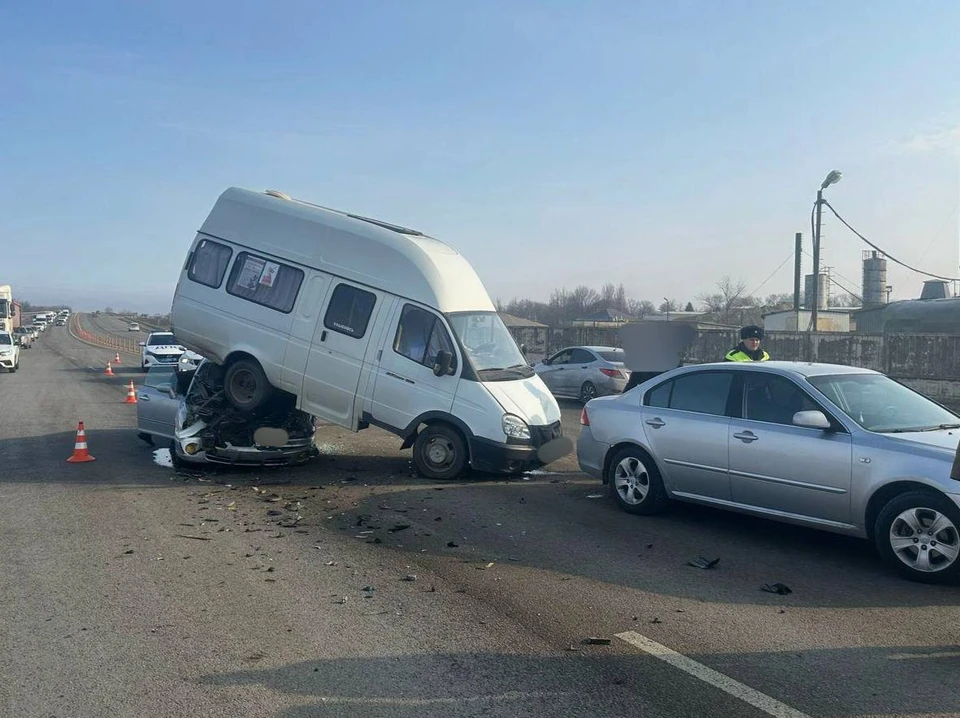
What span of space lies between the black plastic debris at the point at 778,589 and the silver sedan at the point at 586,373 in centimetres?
1285

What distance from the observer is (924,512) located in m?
5.96

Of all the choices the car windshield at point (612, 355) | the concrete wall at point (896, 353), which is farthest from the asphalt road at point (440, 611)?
the concrete wall at point (896, 353)

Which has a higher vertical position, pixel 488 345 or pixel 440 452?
pixel 488 345

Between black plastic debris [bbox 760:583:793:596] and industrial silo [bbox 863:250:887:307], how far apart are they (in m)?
53.1

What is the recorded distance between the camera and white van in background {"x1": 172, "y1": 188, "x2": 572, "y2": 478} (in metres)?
9.99

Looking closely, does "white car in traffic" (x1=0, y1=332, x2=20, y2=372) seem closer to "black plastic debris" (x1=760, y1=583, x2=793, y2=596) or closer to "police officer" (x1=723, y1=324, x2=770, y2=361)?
"police officer" (x1=723, y1=324, x2=770, y2=361)

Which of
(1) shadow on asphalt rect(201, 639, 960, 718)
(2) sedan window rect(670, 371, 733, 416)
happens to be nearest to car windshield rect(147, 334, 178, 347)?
(2) sedan window rect(670, 371, 733, 416)

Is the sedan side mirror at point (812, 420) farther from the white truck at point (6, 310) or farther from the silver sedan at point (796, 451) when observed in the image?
the white truck at point (6, 310)

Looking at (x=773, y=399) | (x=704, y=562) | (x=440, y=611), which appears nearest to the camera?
(x=440, y=611)

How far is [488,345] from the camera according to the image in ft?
34.6

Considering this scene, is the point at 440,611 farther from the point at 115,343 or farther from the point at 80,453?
the point at 115,343

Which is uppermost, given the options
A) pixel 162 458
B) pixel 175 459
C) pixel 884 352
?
pixel 884 352

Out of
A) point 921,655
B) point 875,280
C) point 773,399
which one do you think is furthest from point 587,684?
point 875,280

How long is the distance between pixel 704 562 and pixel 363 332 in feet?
18.0
